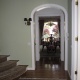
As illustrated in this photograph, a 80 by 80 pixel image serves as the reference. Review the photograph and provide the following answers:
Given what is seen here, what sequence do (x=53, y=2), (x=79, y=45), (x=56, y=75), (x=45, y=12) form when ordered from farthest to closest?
1. (x=45, y=12)
2. (x=53, y=2)
3. (x=56, y=75)
4. (x=79, y=45)

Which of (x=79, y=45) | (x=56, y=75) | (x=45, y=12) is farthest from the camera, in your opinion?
(x=45, y=12)

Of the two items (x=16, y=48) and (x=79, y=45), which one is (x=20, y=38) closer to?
(x=16, y=48)

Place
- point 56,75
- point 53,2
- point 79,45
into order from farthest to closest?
point 53,2 < point 56,75 < point 79,45

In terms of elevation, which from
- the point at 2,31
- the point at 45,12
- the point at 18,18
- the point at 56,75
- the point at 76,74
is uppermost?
the point at 45,12

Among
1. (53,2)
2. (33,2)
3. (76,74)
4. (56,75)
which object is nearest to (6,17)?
(33,2)

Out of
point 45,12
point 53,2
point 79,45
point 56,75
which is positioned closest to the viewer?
point 79,45

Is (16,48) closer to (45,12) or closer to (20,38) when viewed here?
(20,38)

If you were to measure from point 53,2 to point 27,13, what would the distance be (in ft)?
3.61

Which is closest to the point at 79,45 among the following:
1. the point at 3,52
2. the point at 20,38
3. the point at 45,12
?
the point at 20,38

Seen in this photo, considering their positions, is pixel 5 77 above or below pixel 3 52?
below

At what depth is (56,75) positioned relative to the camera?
5102 mm

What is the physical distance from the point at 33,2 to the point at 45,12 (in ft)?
6.53

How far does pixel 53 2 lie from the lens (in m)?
5.61

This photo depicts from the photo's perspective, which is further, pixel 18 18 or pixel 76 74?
pixel 18 18
